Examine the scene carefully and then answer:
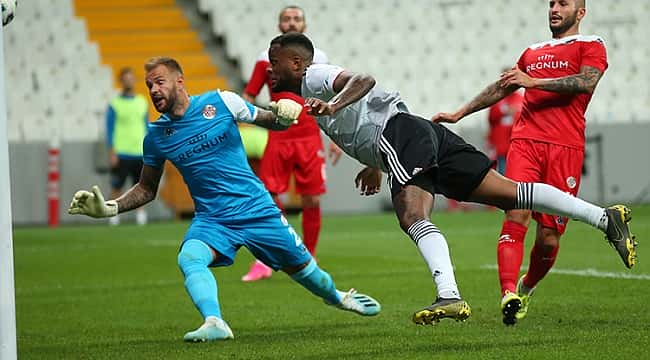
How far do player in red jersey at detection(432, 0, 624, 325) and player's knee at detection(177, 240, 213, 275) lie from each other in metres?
1.56

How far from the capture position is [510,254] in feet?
26.2

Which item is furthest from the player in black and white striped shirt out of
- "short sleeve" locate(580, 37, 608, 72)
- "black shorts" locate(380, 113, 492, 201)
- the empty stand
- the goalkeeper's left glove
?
the empty stand

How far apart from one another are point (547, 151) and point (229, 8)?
17220 millimetres

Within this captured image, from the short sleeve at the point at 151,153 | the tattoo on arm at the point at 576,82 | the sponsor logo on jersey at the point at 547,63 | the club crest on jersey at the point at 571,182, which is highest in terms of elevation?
the sponsor logo on jersey at the point at 547,63

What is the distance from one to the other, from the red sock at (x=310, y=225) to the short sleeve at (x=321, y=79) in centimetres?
464

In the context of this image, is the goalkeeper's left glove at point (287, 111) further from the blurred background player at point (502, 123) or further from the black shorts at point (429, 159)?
the blurred background player at point (502, 123)

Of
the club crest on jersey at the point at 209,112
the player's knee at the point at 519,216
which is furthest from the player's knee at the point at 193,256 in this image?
the player's knee at the point at 519,216

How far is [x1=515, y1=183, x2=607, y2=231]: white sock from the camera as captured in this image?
7.27 metres

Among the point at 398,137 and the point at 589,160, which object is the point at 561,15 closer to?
the point at 398,137

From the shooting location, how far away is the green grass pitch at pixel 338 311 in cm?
699

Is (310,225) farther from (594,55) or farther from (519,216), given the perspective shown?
(594,55)

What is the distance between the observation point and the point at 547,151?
A: 812 centimetres

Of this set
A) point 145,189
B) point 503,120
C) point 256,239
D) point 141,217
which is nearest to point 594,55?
point 256,239

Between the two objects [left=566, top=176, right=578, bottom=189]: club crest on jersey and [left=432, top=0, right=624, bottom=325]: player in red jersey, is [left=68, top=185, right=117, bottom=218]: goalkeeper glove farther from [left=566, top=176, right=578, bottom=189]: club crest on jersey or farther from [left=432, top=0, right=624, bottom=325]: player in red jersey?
[left=566, top=176, right=578, bottom=189]: club crest on jersey
